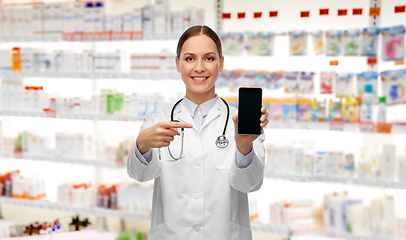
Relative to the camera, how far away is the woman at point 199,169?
1.40 meters

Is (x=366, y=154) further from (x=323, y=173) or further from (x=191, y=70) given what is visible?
(x=191, y=70)

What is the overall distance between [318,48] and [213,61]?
1.65m

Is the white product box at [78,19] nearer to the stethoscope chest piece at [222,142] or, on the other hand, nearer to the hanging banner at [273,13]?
the hanging banner at [273,13]

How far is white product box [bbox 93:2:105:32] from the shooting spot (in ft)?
10.6

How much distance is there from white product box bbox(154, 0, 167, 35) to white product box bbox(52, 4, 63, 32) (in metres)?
0.91

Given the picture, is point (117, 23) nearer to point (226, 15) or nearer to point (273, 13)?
point (226, 15)

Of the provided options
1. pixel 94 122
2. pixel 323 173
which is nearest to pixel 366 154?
pixel 323 173

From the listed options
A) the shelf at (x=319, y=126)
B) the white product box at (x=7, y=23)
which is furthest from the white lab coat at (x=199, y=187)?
the white product box at (x=7, y=23)

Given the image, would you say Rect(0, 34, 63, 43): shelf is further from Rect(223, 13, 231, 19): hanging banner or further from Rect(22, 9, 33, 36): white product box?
Rect(223, 13, 231, 19): hanging banner

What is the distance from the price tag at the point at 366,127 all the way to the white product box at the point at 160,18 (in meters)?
1.70

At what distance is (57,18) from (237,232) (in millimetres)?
2728

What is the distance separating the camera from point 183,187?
1447mm

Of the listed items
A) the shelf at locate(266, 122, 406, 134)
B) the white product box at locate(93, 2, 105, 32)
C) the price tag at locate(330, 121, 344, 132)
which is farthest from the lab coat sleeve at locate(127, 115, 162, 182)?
the white product box at locate(93, 2, 105, 32)

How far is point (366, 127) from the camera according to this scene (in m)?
2.61
